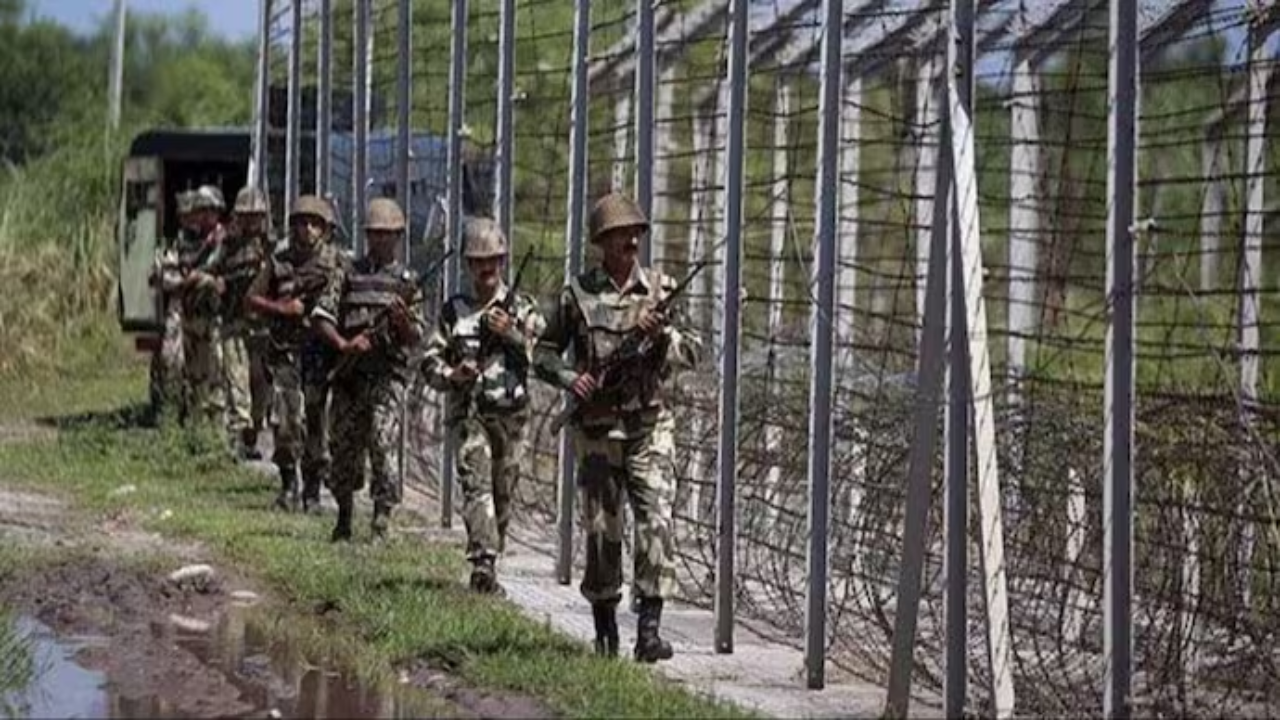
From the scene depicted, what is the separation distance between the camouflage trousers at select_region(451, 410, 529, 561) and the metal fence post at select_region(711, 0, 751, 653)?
1531 millimetres

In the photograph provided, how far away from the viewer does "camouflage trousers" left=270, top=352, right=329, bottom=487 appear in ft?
47.1

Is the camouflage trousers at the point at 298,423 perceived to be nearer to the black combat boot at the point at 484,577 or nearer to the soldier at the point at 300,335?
the soldier at the point at 300,335

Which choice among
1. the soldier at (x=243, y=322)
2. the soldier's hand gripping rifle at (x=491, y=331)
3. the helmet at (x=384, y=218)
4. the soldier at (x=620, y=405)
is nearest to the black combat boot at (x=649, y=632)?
the soldier at (x=620, y=405)

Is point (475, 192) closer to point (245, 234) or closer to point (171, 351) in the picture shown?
point (245, 234)

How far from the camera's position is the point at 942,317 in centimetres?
868

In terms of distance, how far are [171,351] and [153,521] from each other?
18.1 ft

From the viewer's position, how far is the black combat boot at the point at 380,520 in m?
13.7

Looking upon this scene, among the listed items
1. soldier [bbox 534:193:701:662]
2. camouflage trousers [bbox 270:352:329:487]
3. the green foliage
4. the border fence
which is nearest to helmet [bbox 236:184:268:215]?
the border fence

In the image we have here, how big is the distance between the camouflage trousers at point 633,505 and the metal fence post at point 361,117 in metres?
6.77

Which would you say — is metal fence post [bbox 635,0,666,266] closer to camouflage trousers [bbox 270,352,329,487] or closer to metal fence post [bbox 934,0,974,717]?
metal fence post [bbox 934,0,974,717]

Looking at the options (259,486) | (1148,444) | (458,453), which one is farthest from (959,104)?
(259,486)

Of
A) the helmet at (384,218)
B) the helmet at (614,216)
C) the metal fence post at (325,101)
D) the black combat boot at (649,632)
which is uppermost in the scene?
the metal fence post at (325,101)

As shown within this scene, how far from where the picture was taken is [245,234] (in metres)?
17.7

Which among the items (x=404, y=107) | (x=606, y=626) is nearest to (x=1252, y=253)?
(x=606, y=626)
